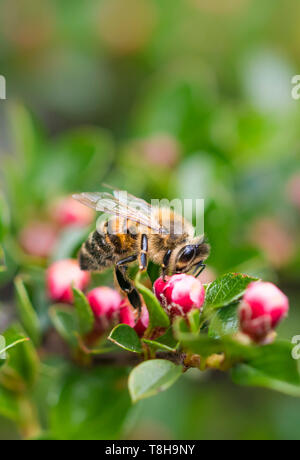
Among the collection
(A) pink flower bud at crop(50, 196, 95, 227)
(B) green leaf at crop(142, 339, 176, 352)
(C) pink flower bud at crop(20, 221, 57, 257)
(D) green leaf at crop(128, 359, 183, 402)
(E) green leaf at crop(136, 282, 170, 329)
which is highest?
(A) pink flower bud at crop(50, 196, 95, 227)

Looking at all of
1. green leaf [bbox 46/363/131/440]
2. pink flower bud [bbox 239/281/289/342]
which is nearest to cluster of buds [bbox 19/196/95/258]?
green leaf [bbox 46/363/131/440]

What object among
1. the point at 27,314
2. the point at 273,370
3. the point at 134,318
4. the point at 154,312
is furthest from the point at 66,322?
the point at 273,370

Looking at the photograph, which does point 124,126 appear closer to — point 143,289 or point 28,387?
point 28,387

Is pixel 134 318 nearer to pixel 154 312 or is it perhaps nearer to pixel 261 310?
pixel 154 312

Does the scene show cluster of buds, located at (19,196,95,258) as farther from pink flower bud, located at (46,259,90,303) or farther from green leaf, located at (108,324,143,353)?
green leaf, located at (108,324,143,353)

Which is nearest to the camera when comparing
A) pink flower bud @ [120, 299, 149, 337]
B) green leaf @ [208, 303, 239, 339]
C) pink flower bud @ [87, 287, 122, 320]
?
green leaf @ [208, 303, 239, 339]

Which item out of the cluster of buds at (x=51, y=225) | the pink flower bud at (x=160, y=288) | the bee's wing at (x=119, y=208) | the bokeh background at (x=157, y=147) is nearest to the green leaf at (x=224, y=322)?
the pink flower bud at (x=160, y=288)
